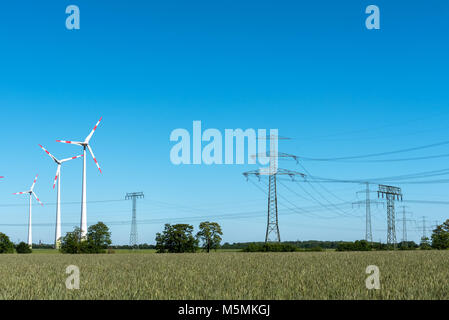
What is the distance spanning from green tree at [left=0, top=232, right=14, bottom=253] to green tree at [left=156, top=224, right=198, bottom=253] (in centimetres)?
3476

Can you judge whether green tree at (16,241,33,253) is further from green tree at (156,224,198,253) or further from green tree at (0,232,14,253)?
green tree at (156,224,198,253)

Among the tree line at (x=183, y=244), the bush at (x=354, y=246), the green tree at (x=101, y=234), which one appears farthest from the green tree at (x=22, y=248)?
the bush at (x=354, y=246)

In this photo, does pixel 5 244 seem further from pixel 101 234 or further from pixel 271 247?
pixel 271 247

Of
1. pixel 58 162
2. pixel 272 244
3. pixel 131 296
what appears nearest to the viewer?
pixel 131 296

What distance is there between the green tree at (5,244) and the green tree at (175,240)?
3476 cm

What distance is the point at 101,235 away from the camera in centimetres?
11681

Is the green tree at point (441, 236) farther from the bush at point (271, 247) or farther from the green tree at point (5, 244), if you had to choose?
the green tree at point (5, 244)

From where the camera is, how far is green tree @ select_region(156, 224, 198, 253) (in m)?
75.2

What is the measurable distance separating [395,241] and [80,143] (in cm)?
6685

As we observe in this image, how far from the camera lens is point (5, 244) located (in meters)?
89.4

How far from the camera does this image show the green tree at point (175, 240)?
75188mm
